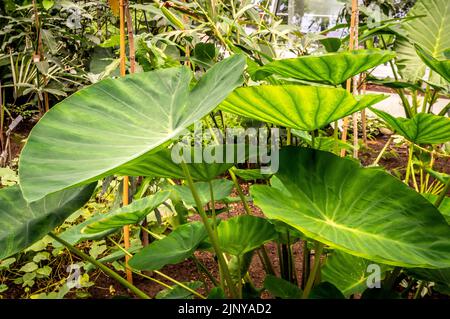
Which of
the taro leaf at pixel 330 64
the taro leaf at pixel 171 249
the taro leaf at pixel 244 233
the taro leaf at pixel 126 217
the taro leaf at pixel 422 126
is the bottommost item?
the taro leaf at pixel 171 249

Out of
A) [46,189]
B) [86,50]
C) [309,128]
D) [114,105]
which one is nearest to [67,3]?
[86,50]

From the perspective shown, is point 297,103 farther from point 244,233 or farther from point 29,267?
point 29,267

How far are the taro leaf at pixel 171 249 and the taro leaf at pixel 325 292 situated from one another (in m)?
0.23

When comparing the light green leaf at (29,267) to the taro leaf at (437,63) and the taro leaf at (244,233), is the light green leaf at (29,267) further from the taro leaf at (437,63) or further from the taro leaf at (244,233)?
the taro leaf at (437,63)

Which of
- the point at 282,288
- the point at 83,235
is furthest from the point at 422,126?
the point at 83,235

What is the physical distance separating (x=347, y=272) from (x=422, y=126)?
1.17 ft

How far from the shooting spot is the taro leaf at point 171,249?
0.85m

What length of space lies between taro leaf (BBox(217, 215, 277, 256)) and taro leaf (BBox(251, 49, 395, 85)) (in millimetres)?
289

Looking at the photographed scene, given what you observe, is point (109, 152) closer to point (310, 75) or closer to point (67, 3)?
point (310, 75)

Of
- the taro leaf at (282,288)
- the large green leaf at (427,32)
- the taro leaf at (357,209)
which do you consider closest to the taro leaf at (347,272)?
the taro leaf at (282,288)

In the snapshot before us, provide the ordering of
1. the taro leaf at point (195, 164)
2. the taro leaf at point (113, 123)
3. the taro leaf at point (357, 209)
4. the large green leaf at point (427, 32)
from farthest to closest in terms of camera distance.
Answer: the large green leaf at point (427, 32), the taro leaf at point (195, 164), the taro leaf at point (357, 209), the taro leaf at point (113, 123)

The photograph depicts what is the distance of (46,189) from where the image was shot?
489 millimetres

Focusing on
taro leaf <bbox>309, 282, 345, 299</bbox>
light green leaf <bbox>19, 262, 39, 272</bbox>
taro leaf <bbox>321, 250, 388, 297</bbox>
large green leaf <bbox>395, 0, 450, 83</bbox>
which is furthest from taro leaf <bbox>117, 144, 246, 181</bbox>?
large green leaf <bbox>395, 0, 450, 83</bbox>

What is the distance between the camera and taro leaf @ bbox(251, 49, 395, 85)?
0.69 m
